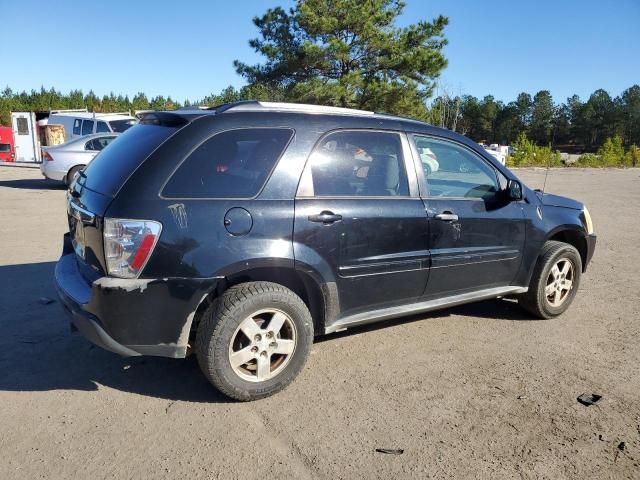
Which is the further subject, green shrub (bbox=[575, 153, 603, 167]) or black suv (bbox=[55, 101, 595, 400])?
green shrub (bbox=[575, 153, 603, 167])

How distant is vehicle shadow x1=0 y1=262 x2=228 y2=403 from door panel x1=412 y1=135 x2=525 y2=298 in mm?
1883

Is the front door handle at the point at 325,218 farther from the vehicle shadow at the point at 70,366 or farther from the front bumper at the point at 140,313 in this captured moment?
the vehicle shadow at the point at 70,366

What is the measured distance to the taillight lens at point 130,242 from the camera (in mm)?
2900

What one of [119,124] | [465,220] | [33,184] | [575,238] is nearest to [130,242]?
[465,220]

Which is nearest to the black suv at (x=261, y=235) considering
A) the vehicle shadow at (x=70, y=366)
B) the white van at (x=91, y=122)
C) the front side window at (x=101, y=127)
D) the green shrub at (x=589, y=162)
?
the vehicle shadow at (x=70, y=366)

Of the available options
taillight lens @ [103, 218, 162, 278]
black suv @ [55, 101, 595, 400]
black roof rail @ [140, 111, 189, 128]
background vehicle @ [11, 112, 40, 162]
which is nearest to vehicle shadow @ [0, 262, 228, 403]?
black suv @ [55, 101, 595, 400]

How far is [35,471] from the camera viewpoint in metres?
2.54

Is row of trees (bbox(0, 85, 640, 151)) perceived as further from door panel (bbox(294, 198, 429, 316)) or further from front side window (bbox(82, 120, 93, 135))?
door panel (bbox(294, 198, 429, 316))

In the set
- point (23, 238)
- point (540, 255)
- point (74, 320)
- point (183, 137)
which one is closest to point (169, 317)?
point (74, 320)

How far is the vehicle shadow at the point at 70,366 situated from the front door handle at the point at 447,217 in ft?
6.57

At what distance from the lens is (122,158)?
3.29 m

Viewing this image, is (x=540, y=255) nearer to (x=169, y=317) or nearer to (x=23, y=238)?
(x=169, y=317)

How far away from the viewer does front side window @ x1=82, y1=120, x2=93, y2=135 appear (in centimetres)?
1778

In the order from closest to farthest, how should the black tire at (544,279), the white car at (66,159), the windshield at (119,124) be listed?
the black tire at (544,279) < the white car at (66,159) < the windshield at (119,124)
